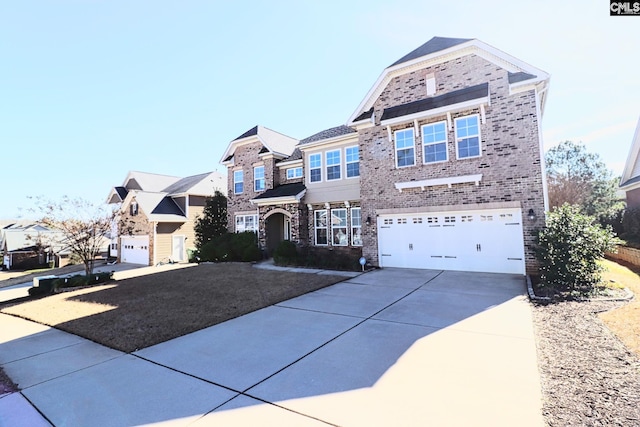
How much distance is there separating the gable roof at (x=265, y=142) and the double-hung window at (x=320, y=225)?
5177 millimetres

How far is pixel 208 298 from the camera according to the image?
9.01 metres

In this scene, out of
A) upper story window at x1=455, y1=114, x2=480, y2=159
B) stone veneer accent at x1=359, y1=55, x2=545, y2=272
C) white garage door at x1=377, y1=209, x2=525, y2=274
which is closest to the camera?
stone veneer accent at x1=359, y1=55, x2=545, y2=272

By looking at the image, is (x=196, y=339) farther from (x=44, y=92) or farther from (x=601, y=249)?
(x=44, y=92)

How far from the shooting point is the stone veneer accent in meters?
10.4

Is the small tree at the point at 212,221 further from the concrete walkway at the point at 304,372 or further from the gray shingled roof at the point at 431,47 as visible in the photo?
the gray shingled roof at the point at 431,47

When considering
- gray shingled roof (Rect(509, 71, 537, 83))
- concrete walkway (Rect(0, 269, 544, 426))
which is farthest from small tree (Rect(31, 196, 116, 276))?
gray shingled roof (Rect(509, 71, 537, 83))

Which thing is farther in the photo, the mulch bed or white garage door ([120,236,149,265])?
white garage door ([120,236,149,265])

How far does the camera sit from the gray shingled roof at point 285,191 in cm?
1687

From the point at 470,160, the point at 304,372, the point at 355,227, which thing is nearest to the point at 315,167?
the point at 355,227

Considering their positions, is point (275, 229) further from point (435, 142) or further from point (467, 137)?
point (467, 137)

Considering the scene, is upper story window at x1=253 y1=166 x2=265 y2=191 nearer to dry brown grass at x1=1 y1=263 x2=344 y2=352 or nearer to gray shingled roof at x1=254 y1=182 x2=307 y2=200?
gray shingled roof at x1=254 y1=182 x2=307 y2=200

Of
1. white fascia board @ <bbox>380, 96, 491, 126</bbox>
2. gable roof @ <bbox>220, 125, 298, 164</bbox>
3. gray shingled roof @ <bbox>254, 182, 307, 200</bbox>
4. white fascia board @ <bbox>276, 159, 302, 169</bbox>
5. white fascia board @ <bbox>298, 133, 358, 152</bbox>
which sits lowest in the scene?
gray shingled roof @ <bbox>254, 182, 307, 200</bbox>

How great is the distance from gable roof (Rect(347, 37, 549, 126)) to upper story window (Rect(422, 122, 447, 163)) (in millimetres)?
2630

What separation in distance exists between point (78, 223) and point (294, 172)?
1132 cm
